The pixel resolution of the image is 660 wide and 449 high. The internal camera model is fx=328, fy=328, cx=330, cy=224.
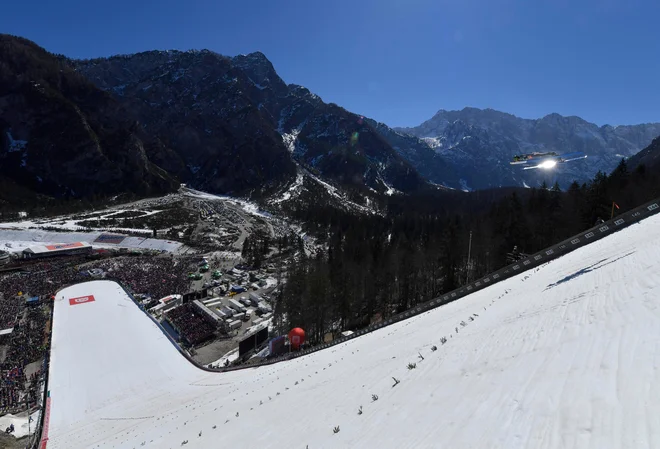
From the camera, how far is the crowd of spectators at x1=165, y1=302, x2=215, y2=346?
1497 inches

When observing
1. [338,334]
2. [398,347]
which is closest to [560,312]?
[398,347]

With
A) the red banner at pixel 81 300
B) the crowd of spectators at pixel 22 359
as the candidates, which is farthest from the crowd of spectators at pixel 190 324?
the crowd of spectators at pixel 22 359

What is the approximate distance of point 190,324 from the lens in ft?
132

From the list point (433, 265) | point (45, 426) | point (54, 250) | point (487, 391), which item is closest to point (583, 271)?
point (487, 391)

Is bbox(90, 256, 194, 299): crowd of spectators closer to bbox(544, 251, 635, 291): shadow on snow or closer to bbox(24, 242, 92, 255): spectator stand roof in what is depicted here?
bbox(24, 242, 92, 255): spectator stand roof

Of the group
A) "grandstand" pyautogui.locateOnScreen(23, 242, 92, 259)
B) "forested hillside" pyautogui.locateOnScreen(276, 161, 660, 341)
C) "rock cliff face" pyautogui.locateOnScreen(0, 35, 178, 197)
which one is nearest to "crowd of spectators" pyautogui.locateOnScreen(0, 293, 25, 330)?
"grandstand" pyautogui.locateOnScreen(23, 242, 92, 259)

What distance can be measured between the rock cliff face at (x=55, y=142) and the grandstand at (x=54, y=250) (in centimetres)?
9875

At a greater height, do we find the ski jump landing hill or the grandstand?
the grandstand

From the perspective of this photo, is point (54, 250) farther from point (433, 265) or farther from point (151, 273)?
point (433, 265)

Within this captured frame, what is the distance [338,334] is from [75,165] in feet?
581

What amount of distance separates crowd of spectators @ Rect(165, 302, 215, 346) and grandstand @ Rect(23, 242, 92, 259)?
158ft

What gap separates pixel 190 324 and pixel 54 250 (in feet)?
176

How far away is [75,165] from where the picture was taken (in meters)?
158

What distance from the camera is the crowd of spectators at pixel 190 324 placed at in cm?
3803
